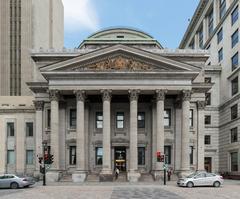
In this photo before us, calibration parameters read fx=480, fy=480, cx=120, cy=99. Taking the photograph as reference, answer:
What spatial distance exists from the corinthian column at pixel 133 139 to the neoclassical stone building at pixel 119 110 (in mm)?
118

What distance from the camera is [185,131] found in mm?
57906

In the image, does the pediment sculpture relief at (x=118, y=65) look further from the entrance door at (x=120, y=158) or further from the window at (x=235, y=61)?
the window at (x=235, y=61)

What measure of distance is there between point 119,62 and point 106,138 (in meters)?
9.38

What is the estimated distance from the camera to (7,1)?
12544 cm

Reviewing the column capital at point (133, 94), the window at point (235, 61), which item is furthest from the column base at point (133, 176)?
the window at point (235, 61)

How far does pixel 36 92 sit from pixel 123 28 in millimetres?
19178

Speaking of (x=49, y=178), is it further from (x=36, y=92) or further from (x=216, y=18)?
(x=216, y=18)

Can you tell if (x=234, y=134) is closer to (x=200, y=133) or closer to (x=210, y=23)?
(x=200, y=133)

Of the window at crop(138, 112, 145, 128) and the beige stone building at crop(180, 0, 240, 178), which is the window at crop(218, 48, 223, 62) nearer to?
the beige stone building at crop(180, 0, 240, 178)

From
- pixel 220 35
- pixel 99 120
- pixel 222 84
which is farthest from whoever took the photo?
pixel 220 35

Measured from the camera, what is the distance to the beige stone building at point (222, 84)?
69188 mm

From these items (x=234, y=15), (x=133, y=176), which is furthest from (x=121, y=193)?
(x=234, y=15)

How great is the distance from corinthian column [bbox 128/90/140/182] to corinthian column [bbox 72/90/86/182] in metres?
5.78

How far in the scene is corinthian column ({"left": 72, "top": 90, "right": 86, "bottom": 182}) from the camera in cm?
5729
